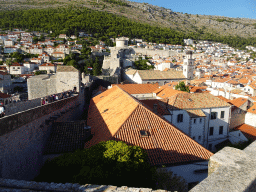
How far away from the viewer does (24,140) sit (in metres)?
7.46

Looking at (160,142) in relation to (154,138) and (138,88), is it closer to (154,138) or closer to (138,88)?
(154,138)

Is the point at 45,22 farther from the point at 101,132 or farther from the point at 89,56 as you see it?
the point at 101,132

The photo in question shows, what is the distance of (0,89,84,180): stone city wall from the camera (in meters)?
6.23

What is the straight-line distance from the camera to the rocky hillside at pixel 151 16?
149m

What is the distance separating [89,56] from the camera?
2584 inches

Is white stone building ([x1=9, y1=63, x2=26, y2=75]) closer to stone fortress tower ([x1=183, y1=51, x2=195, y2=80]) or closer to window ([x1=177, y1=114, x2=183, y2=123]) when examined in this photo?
stone fortress tower ([x1=183, y1=51, x2=195, y2=80])

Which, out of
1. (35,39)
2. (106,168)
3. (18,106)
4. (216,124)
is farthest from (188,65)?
(35,39)

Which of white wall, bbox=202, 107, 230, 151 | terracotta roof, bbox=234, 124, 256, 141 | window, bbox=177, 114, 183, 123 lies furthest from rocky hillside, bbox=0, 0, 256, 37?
window, bbox=177, 114, 183, 123

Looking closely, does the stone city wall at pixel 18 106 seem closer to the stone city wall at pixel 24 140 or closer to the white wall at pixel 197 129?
the stone city wall at pixel 24 140

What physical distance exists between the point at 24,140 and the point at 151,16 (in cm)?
18139

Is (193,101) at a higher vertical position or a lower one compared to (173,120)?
higher

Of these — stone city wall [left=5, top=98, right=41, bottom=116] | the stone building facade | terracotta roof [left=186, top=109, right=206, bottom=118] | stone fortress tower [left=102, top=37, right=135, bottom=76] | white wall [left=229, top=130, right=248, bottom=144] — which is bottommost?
white wall [left=229, top=130, right=248, bottom=144]

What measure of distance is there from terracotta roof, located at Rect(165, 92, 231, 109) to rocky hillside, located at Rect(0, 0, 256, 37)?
14631cm

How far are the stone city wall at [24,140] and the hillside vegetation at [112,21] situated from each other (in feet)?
320
